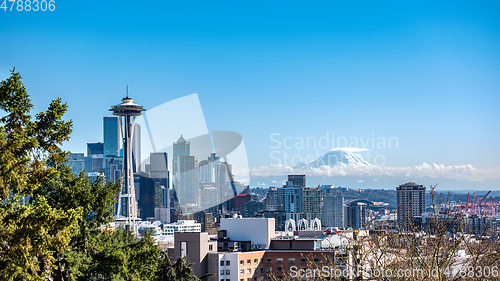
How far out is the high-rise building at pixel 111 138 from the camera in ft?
461

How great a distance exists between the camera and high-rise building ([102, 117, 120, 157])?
5531 inches

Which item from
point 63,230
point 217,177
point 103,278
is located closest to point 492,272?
point 63,230

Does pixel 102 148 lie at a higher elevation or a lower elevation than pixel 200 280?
higher

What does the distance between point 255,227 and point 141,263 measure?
25.2 metres

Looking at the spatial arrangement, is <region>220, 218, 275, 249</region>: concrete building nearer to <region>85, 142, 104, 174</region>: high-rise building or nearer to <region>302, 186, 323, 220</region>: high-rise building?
<region>302, 186, 323, 220</region>: high-rise building

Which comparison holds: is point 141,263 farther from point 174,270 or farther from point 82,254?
point 174,270

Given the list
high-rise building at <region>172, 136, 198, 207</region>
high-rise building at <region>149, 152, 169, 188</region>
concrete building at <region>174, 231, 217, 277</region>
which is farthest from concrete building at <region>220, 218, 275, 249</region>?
high-rise building at <region>149, 152, 169, 188</region>

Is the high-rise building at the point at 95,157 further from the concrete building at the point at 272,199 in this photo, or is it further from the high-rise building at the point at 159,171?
the concrete building at the point at 272,199

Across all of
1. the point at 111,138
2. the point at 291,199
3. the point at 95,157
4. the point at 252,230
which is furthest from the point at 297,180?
the point at 252,230

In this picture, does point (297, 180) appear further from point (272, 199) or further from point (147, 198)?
point (147, 198)

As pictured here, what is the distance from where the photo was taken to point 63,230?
6.52 m

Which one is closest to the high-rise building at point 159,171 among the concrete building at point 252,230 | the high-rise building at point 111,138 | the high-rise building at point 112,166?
the high-rise building at point 112,166

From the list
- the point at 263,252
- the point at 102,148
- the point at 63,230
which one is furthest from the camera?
the point at 102,148

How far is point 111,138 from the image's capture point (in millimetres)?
144125
